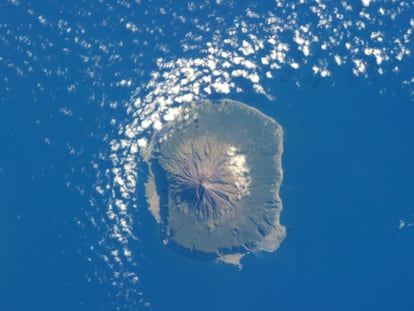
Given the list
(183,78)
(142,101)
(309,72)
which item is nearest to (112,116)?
(142,101)

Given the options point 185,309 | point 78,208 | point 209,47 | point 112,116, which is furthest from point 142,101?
point 185,309

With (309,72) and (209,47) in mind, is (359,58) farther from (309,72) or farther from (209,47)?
(209,47)

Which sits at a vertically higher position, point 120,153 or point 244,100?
point 244,100

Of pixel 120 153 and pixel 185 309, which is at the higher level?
pixel 120 153

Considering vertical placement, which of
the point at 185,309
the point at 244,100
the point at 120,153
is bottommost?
the point at 185,309

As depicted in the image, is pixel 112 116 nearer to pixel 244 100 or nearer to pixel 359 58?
pixel 244 100

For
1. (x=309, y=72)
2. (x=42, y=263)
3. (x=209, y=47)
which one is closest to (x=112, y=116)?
(x=209, y=47)

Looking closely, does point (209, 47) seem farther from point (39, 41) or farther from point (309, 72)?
point (39, 41)

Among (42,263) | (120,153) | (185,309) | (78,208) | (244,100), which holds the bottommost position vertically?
(185,309)
